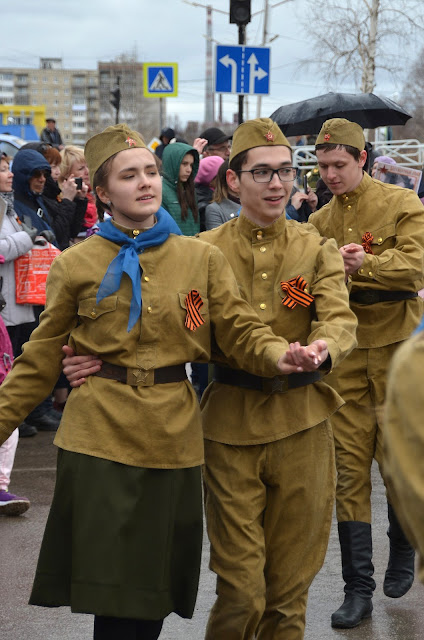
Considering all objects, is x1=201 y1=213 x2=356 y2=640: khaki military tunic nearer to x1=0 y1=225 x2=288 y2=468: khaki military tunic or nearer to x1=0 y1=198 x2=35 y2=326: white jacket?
x1=0 y1=225 x2=288 y2=468: khaki military tunic

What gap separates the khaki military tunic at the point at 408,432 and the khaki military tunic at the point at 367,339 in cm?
336

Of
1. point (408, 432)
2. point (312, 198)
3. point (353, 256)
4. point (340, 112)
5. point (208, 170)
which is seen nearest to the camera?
point (408, 432)

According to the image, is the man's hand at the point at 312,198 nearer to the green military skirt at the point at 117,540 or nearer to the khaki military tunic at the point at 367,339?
the khaki military tunic at the point at 367,339

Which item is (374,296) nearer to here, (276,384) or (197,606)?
(276,384)

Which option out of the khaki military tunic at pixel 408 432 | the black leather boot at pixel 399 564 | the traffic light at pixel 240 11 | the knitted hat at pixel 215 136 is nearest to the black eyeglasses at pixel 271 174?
the black leather boot at pixel 399 564

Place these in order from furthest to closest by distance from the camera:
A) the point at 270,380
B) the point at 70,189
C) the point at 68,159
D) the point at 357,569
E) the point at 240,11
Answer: the point at 240,11
the point at 68,159
the point at 70,189
the point at 357,569
the point at 270,380

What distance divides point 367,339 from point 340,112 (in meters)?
4.15

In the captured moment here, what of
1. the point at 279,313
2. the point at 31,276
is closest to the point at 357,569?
the point at 279,313

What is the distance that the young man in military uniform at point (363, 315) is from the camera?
5.00 m

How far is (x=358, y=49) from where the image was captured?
30219mm

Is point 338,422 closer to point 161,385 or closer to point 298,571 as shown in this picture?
point 298,571

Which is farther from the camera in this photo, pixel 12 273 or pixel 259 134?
pixel 12 273

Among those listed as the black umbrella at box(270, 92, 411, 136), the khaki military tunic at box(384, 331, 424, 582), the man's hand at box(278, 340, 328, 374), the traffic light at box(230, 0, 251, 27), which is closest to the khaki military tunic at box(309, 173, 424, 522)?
the man's hand at box(278, 340, 328, 374)

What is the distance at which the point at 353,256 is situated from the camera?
15.2 ft
